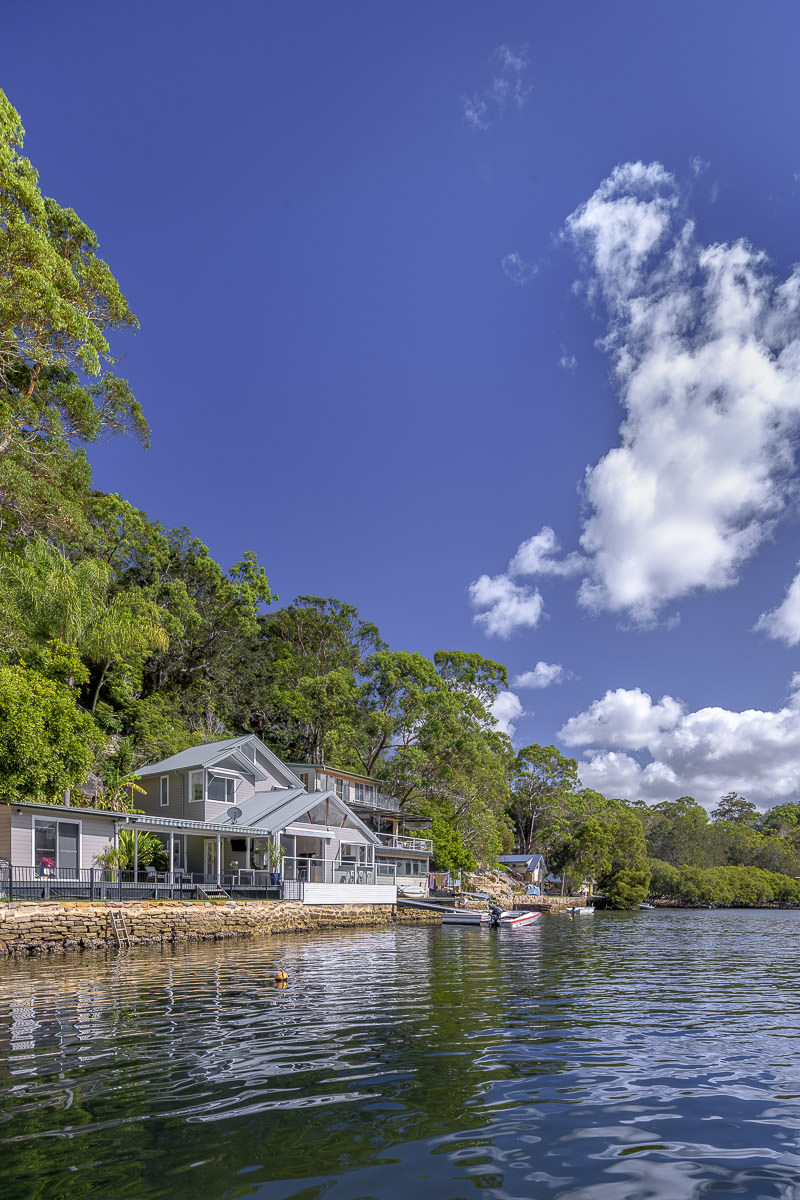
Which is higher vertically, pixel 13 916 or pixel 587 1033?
pixel 587 1033

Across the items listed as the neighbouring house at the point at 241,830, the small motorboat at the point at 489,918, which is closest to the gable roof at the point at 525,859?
the neighbouring house at the point at 241,830

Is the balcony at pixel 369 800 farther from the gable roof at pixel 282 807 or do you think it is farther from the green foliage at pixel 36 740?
the green foliage at pixel 36 740

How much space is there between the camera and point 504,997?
48.8 ft

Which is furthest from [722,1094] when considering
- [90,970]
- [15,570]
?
[15,570]

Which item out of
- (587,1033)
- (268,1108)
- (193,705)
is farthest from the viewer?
(193,705)

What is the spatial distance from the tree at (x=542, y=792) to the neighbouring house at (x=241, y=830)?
38.7m

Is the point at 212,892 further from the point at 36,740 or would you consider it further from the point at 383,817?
the point at 383,817

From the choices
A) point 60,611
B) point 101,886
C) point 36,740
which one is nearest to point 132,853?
point 101,886

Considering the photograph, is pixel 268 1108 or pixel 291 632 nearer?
pixel 268 1108

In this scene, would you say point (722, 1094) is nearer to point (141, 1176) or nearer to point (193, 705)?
point (141, 1176)

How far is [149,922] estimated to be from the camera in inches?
1112

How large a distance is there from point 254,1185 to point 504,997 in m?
10.6

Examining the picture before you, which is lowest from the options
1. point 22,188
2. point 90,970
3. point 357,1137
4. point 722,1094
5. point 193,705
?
point 90,970

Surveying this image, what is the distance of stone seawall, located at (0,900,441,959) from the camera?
24.1 metres
